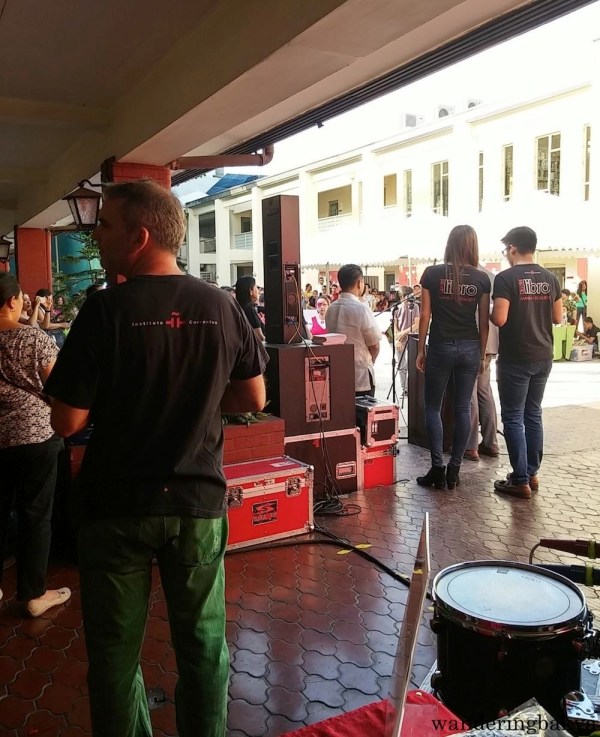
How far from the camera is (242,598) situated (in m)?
3.50

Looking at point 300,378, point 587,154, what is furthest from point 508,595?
point 587,154

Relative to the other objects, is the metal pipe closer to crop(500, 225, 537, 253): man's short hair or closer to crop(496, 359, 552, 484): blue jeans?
crop(500, 225, 537, 253): man's short hair

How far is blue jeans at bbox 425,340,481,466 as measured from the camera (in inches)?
199

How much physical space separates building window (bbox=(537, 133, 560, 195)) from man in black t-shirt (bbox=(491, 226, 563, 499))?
1734 centimetres

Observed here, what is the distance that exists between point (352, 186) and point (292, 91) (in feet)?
86.3

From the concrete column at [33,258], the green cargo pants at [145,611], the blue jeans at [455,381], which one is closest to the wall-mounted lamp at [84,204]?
the blue jeans at [455,381]

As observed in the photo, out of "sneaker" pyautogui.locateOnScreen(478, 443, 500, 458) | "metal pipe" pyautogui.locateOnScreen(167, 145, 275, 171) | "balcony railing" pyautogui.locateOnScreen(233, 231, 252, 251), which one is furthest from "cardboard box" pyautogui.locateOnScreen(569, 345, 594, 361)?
"balcony railing" pyautogui.locateOnScreen(233, 231, 252, 251)

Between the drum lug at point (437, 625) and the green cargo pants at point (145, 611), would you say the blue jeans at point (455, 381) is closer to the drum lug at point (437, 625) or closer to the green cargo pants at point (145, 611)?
the drum lug at point (437, 625)

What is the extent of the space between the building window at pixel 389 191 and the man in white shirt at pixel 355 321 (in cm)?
2461

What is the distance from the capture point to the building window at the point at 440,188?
2494 centimetres

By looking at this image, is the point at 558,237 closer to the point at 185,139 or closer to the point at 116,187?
the point at 185,139

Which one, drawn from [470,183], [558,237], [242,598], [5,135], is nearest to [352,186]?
[470,183]

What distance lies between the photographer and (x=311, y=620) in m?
3.26

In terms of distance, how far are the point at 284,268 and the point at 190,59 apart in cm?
165
